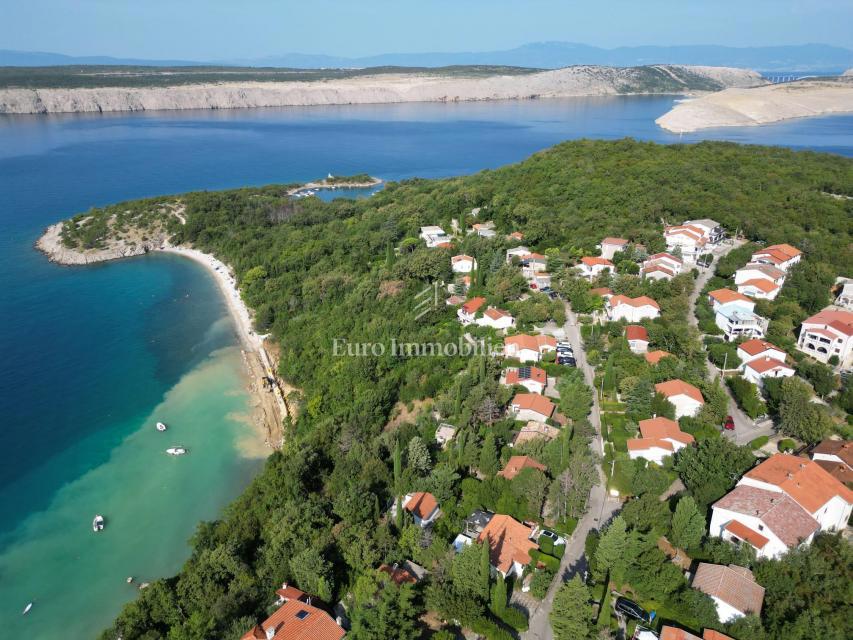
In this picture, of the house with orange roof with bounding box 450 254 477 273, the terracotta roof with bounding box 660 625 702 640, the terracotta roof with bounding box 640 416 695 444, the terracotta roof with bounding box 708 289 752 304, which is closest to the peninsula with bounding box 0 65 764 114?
the house with orange roof with bounding box 450 254 477 273

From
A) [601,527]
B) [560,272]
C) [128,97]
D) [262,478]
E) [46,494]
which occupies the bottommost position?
[46,494]

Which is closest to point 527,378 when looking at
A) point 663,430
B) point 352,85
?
point 663,430

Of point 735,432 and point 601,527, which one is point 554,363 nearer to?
point 735,432

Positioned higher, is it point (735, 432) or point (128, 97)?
point (128, 97)

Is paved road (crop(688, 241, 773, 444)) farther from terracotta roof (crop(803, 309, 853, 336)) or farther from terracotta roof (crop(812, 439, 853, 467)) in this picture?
terracotta roof (crop(803, 309, 853, 336))

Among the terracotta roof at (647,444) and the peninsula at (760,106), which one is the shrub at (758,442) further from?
the peninsula at (760,106)

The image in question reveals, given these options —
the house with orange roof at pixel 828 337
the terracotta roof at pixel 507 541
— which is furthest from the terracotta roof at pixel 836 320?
the terracotta roof at pixel 507 541

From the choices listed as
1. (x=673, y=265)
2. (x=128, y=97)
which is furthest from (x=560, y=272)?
(x=128, y=97)
